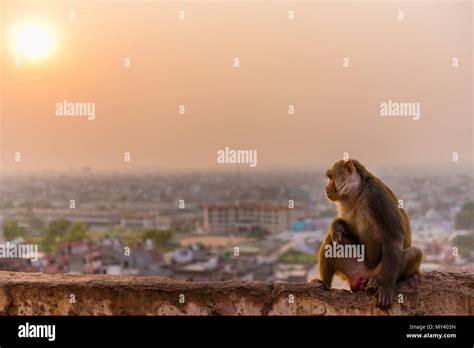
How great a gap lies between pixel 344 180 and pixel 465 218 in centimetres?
775

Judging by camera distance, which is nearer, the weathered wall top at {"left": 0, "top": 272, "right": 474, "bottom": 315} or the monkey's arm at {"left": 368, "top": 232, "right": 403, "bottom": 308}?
the monkey's arm at {"left": 368, "top": 232, "right": 403, "bottom": 308}

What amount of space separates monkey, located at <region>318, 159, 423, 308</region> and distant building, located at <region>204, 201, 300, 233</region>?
27.1 ft

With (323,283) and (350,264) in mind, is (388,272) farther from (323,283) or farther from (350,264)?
(323,283)

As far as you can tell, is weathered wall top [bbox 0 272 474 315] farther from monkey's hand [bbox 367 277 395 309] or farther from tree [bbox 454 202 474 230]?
tree [bbox 454 202 474 230]

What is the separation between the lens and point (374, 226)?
492cm

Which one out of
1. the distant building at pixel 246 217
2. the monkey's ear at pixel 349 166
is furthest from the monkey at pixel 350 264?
the distant building at pixel 246 217

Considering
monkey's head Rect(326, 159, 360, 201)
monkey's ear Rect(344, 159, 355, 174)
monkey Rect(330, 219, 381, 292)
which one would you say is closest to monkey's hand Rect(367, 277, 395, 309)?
monkey Rect(330, 219, 381, 292)

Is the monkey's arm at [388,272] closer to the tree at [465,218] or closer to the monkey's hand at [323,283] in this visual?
the monkey's hand at [323,283]

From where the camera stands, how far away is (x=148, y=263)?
12.5 meters

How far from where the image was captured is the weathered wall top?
4.89 m
